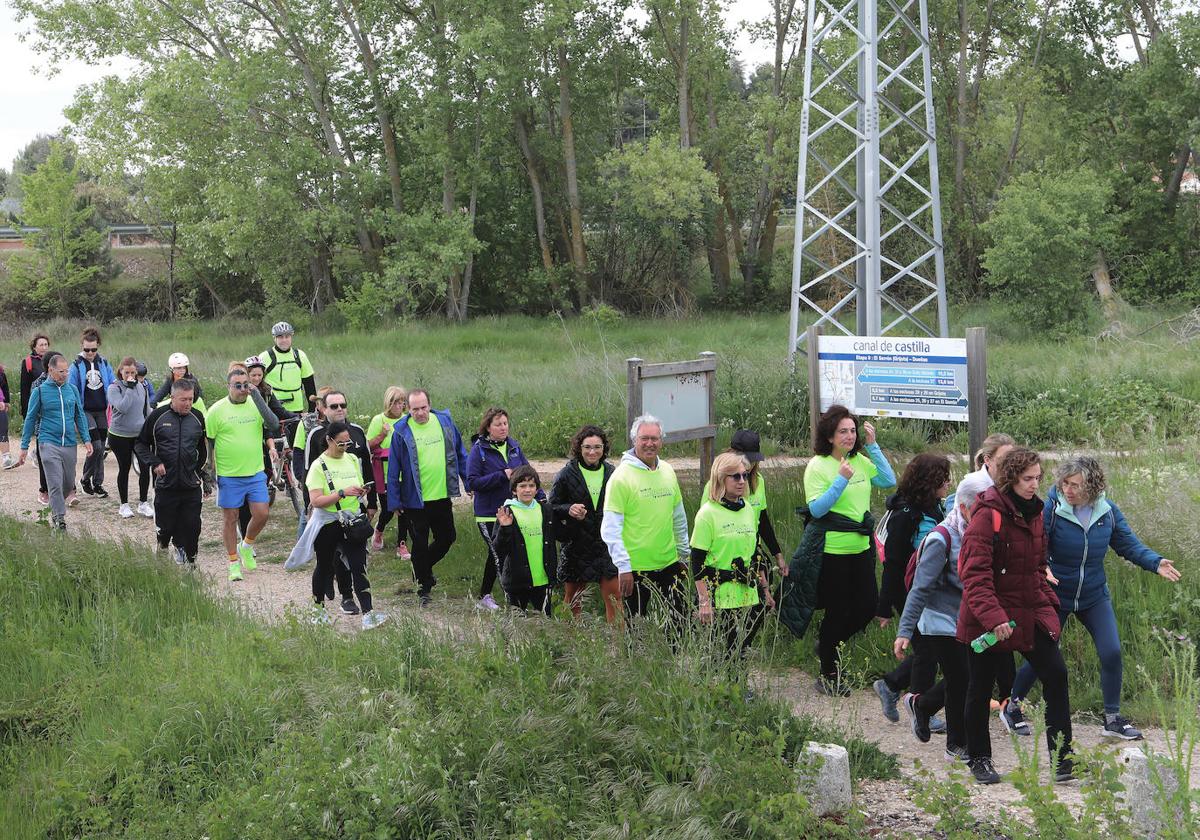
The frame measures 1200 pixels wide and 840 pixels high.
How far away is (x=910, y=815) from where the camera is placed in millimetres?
5387

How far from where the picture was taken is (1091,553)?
248 inches

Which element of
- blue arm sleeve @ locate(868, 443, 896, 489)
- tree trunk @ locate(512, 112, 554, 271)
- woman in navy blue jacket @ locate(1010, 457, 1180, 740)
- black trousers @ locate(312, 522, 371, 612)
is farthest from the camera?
tree trunk @ locate(512, 112, 554, 271)

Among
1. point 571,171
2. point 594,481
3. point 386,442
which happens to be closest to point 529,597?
point 594,481

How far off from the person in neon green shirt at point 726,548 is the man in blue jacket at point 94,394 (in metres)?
8.36

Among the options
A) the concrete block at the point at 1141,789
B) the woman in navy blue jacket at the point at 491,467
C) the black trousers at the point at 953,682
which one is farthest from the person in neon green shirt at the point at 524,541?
the concrete block at the point at 1141,789

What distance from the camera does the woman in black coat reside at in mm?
7898

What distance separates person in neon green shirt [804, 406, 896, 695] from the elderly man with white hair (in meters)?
0.85

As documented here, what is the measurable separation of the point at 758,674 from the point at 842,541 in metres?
1.21

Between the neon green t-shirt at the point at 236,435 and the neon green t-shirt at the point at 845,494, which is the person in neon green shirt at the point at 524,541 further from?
the neon green t-shirt at the point at 236,435

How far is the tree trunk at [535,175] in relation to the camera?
115ft

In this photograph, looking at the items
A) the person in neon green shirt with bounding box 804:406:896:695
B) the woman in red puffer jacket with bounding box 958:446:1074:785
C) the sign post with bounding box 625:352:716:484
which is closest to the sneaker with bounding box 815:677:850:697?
the person in neon green shirt with bounding box 804:406:896:695

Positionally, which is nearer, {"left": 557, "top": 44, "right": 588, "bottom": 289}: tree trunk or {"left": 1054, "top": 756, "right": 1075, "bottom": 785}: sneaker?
{"left": 1054, "top": 756, "right": 1075, "bottom": 785}: sneaker

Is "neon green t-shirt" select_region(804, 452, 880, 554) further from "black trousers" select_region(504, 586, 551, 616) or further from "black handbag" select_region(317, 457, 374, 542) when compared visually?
"black handbag" select_region(317, 457, 374, 542)

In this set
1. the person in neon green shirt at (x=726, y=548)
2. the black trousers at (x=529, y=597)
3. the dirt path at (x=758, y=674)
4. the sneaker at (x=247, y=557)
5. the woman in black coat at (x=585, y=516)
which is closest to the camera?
the dirt path at (x=758, y=674)
